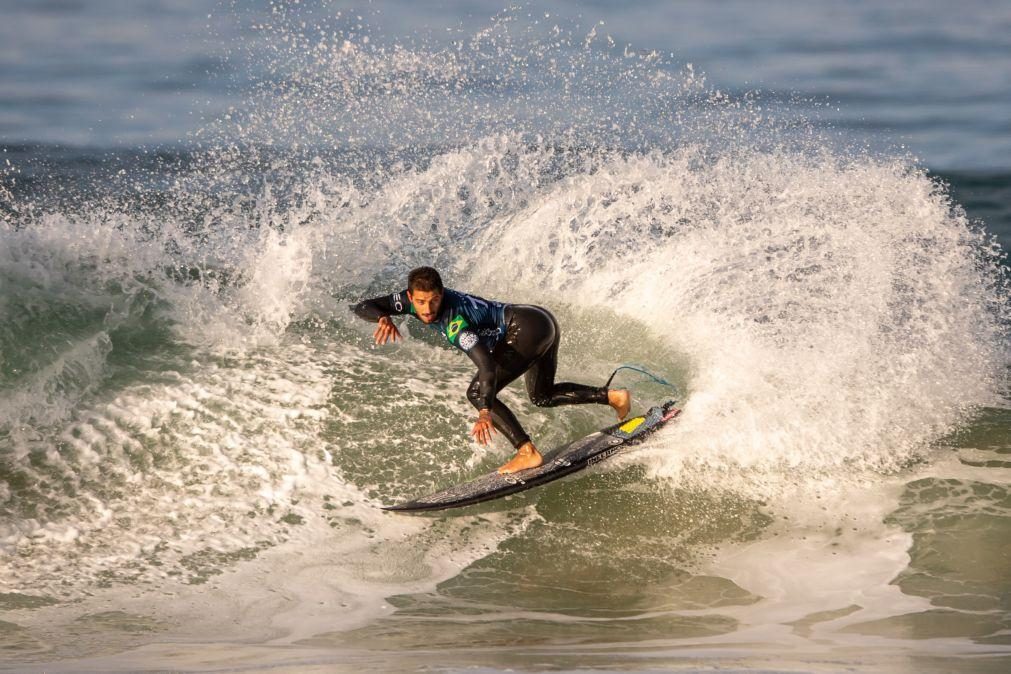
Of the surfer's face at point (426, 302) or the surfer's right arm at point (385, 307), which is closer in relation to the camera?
the surfer's face at point (426, 302)

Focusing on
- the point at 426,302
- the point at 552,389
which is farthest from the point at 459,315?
the point at 552,389

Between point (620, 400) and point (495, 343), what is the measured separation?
925 millimetres

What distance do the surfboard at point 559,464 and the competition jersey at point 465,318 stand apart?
2.57 ft

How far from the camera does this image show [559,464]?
22.5ft

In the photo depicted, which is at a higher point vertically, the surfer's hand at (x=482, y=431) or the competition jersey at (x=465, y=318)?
the competition jersey at (x=465, y=318)

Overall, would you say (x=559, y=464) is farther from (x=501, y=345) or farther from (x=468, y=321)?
(x=468, y=321)

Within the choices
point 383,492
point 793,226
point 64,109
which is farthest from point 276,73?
point 383,492

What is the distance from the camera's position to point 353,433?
7.53m

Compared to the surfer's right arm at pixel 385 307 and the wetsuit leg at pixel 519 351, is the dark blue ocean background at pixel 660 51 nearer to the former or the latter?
the wetsuit leg at pixel 519 351

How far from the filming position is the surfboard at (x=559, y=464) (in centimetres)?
664

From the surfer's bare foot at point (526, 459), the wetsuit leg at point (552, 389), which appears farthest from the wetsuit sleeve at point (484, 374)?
the wetsuit leg at point (552, 389)

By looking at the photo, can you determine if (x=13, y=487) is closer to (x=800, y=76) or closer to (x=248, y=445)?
(x=248, y=445)

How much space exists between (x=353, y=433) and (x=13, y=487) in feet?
6.77

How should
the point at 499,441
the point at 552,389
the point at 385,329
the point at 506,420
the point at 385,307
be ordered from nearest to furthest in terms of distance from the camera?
the point at 385,329
the point at 385,307
the point at 506,420
the point at 552,389
the point at 499,441
